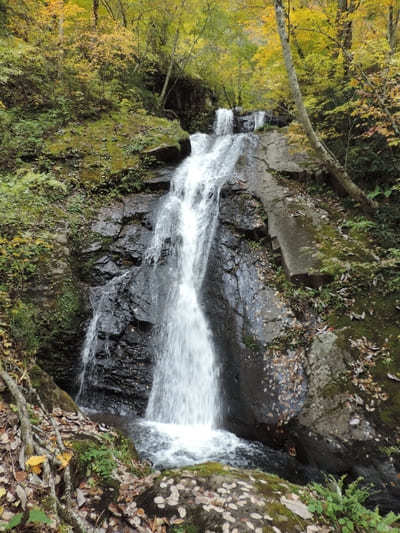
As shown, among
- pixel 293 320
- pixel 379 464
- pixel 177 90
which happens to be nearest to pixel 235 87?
pixel 177 90

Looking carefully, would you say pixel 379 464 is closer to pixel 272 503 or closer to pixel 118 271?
pixel 272 503

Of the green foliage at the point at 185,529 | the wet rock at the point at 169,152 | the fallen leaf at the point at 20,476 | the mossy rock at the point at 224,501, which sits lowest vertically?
the green foliage at the point at 185,529

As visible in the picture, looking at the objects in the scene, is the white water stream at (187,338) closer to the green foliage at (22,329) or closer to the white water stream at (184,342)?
the white water stream at (184,342)

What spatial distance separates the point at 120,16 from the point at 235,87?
8962mm

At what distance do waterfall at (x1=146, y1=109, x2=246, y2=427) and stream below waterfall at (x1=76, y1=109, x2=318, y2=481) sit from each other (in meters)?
0.02

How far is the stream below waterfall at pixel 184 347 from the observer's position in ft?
16.4

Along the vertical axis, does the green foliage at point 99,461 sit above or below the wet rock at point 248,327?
below

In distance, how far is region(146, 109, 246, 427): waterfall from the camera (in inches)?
243

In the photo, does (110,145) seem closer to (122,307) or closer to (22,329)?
(122,307)

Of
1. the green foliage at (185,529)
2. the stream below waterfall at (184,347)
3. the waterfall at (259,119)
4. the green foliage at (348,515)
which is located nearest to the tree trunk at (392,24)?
the stream below waterfall at (184,347)

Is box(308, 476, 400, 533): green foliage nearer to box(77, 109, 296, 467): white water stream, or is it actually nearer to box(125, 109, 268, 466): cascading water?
box(77, 109, 296, 467): white water stream

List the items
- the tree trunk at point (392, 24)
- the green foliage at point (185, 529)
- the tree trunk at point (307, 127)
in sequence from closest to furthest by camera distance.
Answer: the green foliage at point (185, 529)
the tree trunk at point (307, 127)
the tree trunk at point (392, 24)

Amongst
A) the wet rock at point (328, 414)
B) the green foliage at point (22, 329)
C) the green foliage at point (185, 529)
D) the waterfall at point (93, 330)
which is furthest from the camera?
the waterfall at point (93, 330)

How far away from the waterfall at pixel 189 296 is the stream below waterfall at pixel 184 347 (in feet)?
0.07
